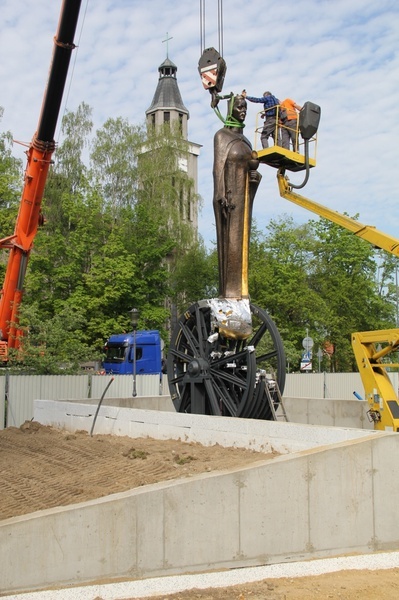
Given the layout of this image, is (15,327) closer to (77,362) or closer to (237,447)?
(77,362)

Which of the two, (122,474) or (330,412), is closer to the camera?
(122,474)

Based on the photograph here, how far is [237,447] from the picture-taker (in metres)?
11.6

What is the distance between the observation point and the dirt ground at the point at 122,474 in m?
7.14

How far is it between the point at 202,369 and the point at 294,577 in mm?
6822

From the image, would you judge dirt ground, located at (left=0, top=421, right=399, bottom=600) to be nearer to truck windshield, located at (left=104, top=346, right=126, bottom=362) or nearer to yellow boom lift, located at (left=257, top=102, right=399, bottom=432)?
yellow boom lift, located at (left=257, top=102, right=399, bottom=432)

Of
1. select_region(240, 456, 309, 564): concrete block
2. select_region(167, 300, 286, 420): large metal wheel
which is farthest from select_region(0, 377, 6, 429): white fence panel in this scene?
select_region(240, 456, 309, 564): concrete block

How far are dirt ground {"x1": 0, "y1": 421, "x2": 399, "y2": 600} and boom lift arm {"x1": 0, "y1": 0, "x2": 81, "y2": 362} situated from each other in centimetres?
737

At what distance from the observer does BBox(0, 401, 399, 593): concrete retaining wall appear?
7.33 meters

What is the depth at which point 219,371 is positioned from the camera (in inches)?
554

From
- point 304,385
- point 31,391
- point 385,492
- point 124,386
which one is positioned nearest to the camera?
point 385,492

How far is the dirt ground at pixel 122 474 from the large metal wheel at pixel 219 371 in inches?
60.4

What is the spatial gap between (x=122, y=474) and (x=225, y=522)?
2.63 meters

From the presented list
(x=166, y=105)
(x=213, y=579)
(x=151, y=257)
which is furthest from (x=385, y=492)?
Result: (x=166, y=105)

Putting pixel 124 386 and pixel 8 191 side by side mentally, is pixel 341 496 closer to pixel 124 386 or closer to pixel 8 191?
pixel 124 386
